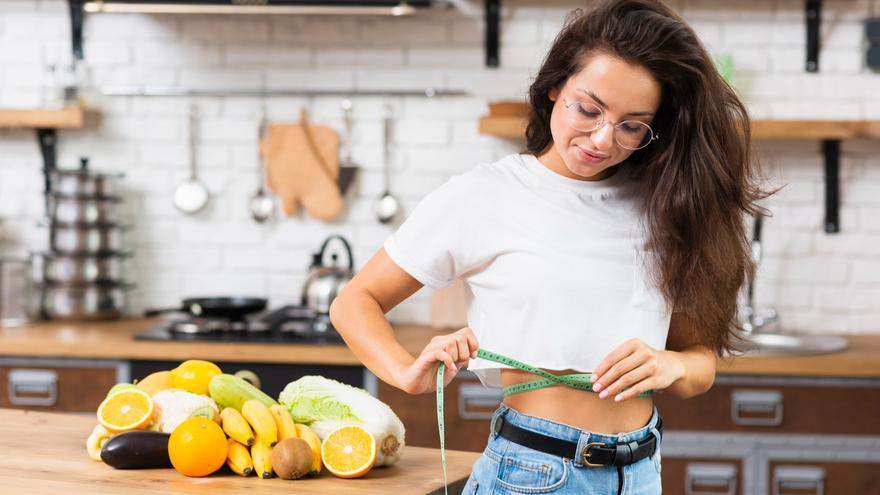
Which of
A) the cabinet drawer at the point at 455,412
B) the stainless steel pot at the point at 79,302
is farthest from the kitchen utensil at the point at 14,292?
the cabinet drawer at the point at 455,412

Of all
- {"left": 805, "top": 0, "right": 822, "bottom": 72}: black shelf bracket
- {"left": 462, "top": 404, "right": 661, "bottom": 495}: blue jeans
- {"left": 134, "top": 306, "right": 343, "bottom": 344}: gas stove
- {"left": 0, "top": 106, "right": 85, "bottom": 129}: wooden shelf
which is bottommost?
{"left": 134, "top": 306, "right": 343, "bottom": 344}: gas stove

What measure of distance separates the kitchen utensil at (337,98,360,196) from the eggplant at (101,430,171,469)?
2.19 m

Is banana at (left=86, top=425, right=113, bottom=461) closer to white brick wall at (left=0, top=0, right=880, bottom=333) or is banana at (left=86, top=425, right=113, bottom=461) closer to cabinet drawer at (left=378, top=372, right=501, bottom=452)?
cabinet drawer at (left=378, top=372, right=501, bottom=452)

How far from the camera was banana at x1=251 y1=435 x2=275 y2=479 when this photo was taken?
1.95 meters

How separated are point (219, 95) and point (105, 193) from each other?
56cm

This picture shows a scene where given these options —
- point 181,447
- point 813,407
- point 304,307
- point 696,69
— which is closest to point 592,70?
point 696,69

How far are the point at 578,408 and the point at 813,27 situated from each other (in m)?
2.54

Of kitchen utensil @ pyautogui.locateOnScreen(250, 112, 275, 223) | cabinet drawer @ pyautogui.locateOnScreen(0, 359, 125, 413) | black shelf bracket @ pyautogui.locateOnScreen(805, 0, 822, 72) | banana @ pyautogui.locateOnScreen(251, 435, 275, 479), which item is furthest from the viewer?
kitchen utensil @ pyautogui.locateOnScreen(250, 112, 275, 223)

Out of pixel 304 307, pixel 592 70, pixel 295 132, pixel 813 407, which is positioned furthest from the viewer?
pixel 295 132

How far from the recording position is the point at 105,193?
4.07m

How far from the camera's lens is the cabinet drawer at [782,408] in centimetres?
335

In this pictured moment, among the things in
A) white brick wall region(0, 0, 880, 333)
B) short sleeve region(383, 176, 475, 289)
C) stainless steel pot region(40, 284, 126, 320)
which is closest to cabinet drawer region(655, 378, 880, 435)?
white brick wall region(0, 0, 880, 333)

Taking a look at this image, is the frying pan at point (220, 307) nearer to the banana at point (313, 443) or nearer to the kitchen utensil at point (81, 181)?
the kitchen utensil at point (81, 181)

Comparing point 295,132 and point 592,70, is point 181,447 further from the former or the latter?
point 295,132
